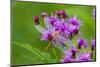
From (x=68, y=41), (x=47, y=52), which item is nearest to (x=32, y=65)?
(x=47, y=52)

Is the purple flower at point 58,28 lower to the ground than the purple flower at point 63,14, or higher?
lower

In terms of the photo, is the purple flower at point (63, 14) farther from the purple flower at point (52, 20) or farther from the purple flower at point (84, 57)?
the purple flower at point (84, 57)

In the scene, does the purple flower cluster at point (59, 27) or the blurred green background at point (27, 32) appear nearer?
the blurred green background at point (27, 32)

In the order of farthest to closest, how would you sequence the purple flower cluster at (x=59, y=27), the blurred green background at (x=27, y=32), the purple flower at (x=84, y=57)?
the purple flower at (x=84, y=57)
the purple flower cluster at (x=59, y=27)
the blurred green background at (x=27, y=32)

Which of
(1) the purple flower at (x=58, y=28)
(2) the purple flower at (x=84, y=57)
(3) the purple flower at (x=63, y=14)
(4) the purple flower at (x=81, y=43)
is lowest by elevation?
(2) the purple flower at (x=84, y=57)

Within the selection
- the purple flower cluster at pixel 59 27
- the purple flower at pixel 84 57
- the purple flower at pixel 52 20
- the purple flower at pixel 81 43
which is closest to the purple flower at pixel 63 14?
the purple flower cluster at pixel 59 27

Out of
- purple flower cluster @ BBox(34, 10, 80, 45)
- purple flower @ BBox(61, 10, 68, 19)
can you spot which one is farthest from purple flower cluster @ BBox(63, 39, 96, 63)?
purple flower @ BBox(61, 10, 68, 19)

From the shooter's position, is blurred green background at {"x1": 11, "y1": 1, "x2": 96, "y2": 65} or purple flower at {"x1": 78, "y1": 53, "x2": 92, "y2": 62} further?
purple flower at {"x1": 78, "y1": 53, "x2": 92, "y2": 62}

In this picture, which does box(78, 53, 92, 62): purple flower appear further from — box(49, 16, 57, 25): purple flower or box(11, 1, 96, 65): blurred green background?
box(49, 16, 57, 25): purple flower

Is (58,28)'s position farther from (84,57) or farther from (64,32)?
(84,57)
